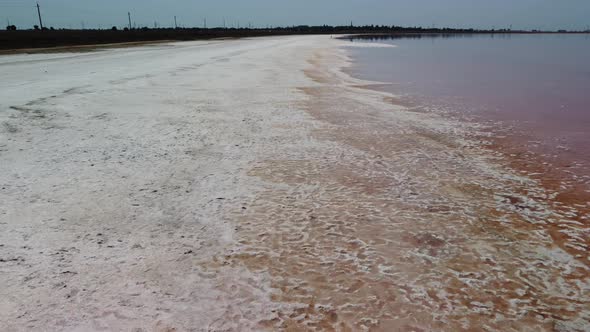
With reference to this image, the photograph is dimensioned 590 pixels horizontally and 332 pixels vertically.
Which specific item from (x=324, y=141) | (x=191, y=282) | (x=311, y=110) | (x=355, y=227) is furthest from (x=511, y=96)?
(x=191, y=282)

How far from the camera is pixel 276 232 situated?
14.0 ft

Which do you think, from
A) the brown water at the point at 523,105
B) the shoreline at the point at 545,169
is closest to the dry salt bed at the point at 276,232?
the shoreline at the point at 545,169

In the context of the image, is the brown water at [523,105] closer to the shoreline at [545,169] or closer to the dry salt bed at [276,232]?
the shoreline at [545,169]

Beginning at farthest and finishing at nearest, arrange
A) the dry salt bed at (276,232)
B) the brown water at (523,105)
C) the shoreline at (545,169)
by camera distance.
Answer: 1. the brown water at (523,105)
2. the shoreline at (545,169)
3. the dry salt bed at (276,232)

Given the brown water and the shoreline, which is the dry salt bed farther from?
the brown water

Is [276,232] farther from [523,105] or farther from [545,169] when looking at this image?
[523,105]

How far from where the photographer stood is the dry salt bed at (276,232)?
3088 mm

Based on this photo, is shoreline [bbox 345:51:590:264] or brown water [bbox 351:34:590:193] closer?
shoreline [bbox 345:51:590:264]

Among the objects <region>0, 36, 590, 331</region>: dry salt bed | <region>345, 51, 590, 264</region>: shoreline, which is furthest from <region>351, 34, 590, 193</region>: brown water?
<region>0, 36, 590, 331</region>: dry salt bed

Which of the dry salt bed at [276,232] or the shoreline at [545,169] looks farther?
the shoreline at [545,169]

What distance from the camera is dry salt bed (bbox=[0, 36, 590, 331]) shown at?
309cm

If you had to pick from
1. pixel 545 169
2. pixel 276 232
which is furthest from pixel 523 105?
Answer: pixel 276 232

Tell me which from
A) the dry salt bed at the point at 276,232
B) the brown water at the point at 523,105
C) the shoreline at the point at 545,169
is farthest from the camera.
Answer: the brown water at the point at 523,105

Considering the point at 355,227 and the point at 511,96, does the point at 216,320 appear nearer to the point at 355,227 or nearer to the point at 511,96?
the point at 355,227
